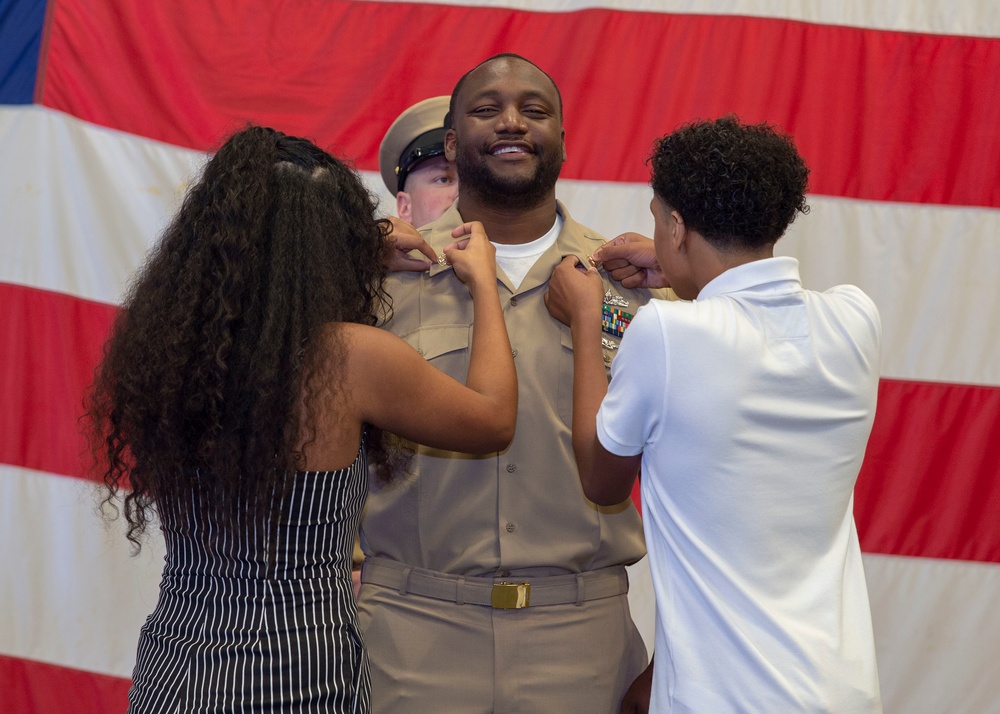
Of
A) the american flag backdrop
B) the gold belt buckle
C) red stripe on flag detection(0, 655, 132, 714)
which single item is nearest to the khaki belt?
the gold belt buckle

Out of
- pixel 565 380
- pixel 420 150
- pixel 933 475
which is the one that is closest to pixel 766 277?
pixel 565 380

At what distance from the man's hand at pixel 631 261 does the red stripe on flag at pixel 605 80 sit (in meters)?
0.99

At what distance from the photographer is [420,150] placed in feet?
7.92

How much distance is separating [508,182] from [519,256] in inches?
5.8

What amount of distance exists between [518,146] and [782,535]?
900 millimetres

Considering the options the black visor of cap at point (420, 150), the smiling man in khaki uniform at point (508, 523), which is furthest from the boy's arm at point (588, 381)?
the black visor of cap at point (420, 150)

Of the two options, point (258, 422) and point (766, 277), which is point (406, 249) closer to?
point (258, 422)

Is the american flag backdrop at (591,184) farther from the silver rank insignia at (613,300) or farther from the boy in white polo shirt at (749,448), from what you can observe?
the boy in white polo shirt at (749,448)

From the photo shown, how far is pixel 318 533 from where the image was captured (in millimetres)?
1238

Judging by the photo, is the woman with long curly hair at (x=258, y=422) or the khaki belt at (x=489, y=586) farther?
the khaki belt at (x=489, y=586)

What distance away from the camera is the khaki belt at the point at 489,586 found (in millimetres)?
1572

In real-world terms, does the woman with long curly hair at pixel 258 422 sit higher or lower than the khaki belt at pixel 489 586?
higher

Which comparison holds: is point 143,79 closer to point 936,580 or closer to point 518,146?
point 518,146

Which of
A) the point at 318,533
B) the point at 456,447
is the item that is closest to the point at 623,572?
the point at 456,447
